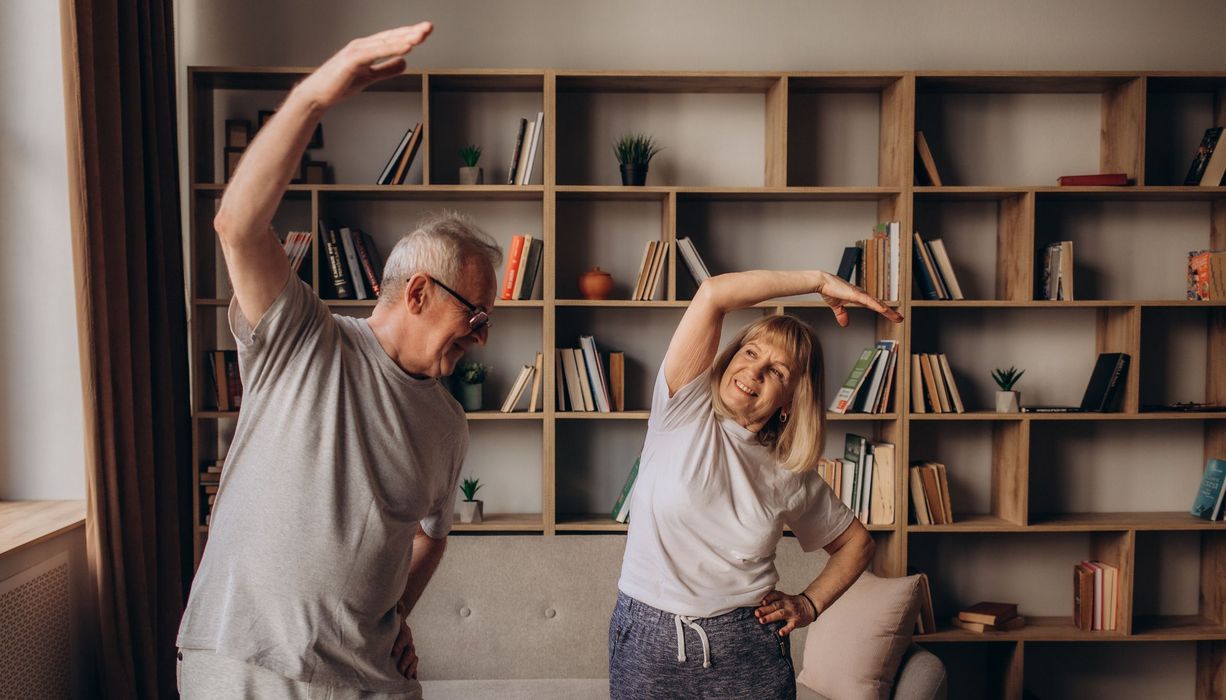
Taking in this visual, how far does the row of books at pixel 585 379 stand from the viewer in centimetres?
329

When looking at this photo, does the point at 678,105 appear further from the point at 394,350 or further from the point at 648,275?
the point at 394,350

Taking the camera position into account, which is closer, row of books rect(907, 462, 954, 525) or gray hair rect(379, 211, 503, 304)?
gray hair rect(379, 211, 503, 304)

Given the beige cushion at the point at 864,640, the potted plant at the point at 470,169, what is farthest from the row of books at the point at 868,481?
the potted plant at the point at 470,169

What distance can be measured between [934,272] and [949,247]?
342 mm

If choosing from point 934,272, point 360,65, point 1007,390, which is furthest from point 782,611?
point 1007,390

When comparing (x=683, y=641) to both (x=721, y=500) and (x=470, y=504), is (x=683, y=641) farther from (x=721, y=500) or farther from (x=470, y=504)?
(x=470, y=504)

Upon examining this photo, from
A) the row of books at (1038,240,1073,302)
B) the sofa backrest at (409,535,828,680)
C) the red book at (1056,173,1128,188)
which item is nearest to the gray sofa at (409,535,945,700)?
the sofa backrest at (409,535,828,680)

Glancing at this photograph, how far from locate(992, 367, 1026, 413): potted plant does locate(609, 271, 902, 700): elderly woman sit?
5.81 ft

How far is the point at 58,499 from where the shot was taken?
2840 mm

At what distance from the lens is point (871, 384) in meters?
3.29

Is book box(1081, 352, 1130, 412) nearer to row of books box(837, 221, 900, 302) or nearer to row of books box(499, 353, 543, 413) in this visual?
row of books box(837, 221, 900, 302)

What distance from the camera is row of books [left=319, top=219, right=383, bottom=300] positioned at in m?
3.21

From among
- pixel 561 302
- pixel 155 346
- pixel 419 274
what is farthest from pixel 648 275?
pixel 419 274

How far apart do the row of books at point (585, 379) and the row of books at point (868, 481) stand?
0.85m
